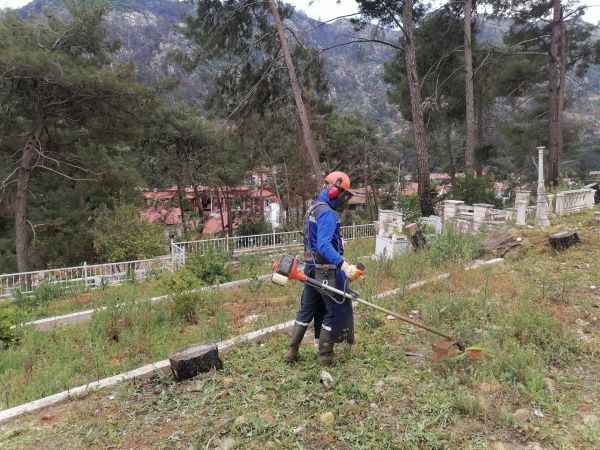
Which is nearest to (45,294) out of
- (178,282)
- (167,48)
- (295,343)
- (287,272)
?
(178,282)

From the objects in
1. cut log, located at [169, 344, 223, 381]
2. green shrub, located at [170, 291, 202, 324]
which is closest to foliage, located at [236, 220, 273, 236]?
green shrub, located at [170, 291, 202, 324]

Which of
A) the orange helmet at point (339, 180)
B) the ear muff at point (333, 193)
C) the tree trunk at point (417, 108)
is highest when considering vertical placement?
the tree trunk at point (417, 108)

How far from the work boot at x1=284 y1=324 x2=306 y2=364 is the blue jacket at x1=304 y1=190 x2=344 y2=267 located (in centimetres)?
72

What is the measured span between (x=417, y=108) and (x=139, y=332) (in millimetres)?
11125

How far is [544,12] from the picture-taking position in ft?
56.6

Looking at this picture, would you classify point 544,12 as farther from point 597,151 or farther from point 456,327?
point 456,327

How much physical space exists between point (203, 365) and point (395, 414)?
1776mm

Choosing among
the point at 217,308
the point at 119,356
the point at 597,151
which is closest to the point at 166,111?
the point at 217,308

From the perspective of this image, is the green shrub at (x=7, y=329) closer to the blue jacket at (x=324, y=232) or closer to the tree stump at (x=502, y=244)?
the blue jacket at (x=324, y=232)

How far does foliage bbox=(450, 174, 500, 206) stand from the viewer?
14.1 metres

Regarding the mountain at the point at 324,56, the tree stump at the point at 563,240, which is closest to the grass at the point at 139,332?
the tree stump at the point at 563,240

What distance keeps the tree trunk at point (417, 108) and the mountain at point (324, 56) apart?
144 cm

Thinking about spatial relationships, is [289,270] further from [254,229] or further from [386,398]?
[254,229]

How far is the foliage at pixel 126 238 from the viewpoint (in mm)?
15657
